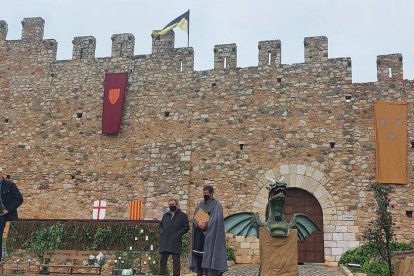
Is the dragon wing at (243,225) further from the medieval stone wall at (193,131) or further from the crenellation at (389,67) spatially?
the crenellation at (389,67)

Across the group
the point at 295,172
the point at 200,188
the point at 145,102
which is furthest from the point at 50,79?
the point at 295,172

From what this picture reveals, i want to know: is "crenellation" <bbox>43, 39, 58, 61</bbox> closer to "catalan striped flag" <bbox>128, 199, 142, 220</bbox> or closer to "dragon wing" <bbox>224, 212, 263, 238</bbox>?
"catalan striped flag" <bbox>128, 199, 142, 220</bbox>

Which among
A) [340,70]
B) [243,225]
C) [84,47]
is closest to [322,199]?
[340,70]

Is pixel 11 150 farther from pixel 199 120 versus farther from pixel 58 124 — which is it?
pixel 199 120

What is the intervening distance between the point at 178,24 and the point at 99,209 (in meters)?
5.74

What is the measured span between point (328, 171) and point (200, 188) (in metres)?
3.28

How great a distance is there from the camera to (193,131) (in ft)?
45.1

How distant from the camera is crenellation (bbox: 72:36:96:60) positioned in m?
15.1

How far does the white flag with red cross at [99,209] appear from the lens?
13538 millimetres

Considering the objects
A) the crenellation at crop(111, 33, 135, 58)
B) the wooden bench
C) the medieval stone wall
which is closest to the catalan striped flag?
the medieval stone wall

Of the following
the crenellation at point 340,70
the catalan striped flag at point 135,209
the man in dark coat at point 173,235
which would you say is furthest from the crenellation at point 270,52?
the man in dark coat at point 173,235

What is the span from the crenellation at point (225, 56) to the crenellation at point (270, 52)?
72 cm

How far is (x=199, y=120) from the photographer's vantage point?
13773 millimetres

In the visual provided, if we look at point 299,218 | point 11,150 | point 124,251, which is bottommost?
point 124,251
